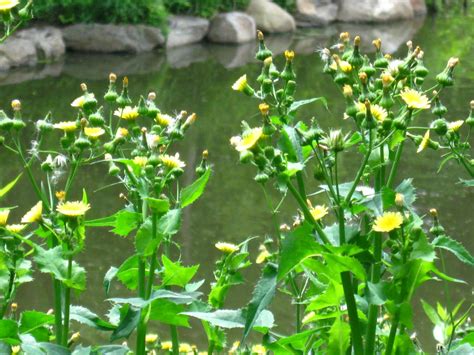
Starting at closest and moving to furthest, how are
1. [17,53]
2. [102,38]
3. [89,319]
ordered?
[89,319] < [17,53] < [102,38]

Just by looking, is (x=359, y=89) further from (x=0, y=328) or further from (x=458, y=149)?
(x=0, y=328)

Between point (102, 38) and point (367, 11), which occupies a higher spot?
point (102, 38)

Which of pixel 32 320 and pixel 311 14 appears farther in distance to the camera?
pixel 311 14

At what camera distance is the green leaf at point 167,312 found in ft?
4.51

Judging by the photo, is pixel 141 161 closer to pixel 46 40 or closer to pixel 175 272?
pixel 175 272

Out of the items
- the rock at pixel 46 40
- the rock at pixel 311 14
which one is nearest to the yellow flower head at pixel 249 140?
the rock at pixel 46 40

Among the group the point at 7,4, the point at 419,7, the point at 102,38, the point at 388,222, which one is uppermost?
the point at 7,4

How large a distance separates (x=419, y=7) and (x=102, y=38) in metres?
6.28

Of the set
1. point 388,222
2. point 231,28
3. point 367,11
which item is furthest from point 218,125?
point 367,11

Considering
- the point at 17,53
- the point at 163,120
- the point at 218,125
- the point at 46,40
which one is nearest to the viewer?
the point at 163,120

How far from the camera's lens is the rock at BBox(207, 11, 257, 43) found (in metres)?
11.4

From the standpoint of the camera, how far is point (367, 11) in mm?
13484

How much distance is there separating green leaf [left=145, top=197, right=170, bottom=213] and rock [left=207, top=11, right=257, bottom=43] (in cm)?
1019

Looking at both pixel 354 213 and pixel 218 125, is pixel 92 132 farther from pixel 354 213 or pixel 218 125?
pixel 218 125
